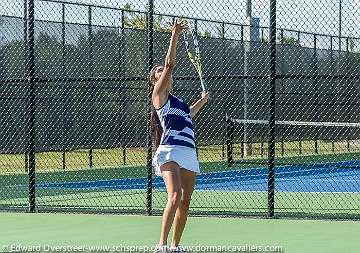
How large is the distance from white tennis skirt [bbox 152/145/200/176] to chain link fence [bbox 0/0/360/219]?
3.45 m

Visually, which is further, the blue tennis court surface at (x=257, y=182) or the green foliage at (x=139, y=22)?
the green foliage at (x=139, y=22)

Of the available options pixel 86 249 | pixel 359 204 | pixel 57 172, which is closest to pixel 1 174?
pixel 57 172

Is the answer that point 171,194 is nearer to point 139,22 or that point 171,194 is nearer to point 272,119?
point 272,119

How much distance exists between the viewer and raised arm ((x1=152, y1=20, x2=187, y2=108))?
747 cm

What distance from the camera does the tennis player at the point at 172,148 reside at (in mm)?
7484

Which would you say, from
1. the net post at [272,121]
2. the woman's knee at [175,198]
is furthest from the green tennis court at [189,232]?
the woman's knee at [175,198]

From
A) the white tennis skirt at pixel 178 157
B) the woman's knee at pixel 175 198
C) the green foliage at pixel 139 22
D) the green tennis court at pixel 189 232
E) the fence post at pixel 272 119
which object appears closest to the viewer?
the woman's knee at pixel 175 198

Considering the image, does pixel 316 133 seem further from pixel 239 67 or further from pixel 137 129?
pixel 137 129

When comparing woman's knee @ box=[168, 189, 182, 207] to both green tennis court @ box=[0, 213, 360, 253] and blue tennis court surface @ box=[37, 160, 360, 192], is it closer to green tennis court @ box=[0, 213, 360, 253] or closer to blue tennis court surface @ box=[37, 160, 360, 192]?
green tennis court @ box=[0, 213, 360, 253]

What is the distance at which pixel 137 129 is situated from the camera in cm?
2022

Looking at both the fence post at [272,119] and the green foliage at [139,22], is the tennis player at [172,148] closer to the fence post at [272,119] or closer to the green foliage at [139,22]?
the fence post at [272,119]

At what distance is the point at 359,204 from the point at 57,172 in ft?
26.2

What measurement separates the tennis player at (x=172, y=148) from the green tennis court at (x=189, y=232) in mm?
826

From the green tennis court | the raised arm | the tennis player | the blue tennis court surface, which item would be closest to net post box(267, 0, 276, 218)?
the green tennis court
